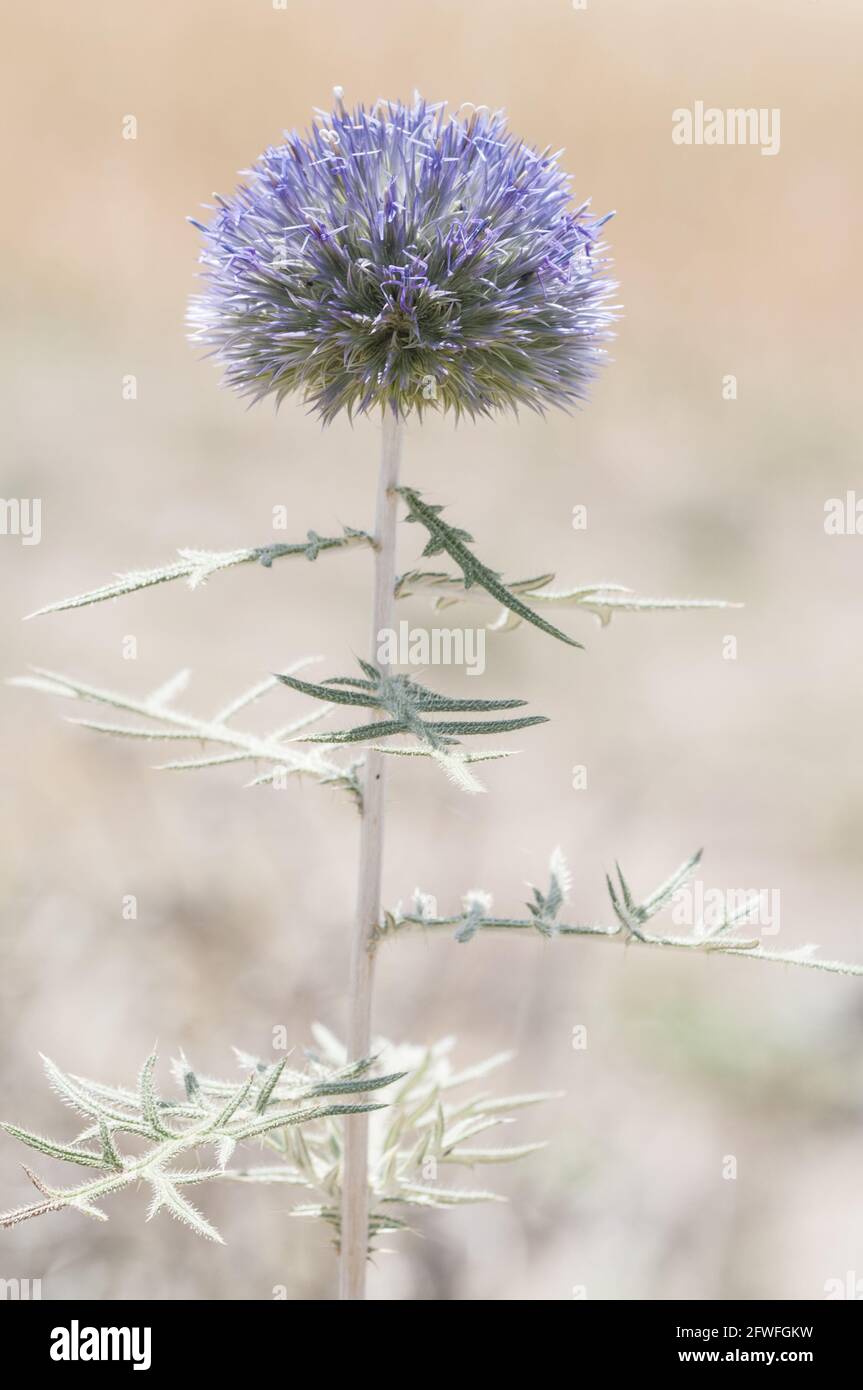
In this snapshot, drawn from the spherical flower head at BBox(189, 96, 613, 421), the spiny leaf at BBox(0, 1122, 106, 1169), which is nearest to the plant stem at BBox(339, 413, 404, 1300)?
the spherical flower head at BBox(189, 96, 613, 421)

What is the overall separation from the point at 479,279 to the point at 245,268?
30cm

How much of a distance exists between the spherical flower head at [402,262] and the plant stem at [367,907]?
0.34 ft

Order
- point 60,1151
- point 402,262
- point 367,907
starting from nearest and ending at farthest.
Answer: point 60,1151 → point 402,262 → point 367,907

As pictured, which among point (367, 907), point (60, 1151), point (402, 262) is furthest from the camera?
point (367, 907)

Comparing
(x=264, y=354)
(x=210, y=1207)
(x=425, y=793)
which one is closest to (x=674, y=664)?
(x=425, y=793)

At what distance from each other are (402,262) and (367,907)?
0.85m

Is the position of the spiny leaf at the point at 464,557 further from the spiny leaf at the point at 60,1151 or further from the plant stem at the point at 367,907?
the spiny leaf at the point at 60,1151

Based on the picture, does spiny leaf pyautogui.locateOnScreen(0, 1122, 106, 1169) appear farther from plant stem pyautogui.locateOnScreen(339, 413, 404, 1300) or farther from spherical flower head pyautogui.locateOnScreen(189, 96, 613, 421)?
spherical flower head pyautogui.locateOnScreen(189, 96, 613, 421)

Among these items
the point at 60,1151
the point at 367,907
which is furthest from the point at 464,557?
the point at 60,1151

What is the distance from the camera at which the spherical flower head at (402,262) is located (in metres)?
1.43

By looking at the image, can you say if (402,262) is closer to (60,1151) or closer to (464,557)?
(464,557)

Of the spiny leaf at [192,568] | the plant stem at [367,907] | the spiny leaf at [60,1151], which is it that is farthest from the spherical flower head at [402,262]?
the spiny leaf at [60,1151]

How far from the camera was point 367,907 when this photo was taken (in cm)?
165

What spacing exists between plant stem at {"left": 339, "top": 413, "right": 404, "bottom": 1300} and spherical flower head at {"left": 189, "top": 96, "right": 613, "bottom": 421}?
0.10m
